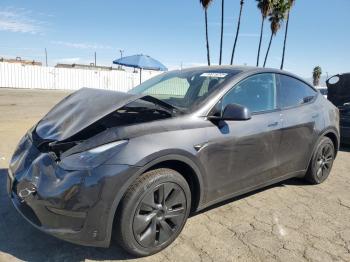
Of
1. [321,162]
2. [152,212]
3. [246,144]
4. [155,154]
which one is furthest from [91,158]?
[321,162]

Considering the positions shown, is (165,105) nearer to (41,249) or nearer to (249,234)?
(249,234)

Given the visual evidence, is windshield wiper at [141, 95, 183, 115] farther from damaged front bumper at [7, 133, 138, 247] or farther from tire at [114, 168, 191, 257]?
damaged front bumper at [7, 133, 138, 247]

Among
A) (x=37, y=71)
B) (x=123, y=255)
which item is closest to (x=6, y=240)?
(x=123, y=255)

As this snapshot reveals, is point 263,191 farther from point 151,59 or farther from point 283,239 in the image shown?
point 151,59

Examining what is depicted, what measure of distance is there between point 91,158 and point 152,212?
2.24 ft

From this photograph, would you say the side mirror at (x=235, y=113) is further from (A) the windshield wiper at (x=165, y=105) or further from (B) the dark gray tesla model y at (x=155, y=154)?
(A) the windshield wiper at (x=165, y=105)

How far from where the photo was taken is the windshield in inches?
136

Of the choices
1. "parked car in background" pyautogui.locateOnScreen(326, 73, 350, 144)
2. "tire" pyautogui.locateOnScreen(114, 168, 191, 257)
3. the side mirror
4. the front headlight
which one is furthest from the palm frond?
the front headlight

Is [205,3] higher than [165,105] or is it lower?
higher

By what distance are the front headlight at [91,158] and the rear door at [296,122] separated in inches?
83.8

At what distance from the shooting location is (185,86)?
3.91 m

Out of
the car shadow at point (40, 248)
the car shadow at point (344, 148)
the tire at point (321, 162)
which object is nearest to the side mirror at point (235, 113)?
the car shadow at point (40, 248)

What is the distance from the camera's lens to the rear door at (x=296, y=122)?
4.01 meters

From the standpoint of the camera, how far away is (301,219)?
3.74 metres
